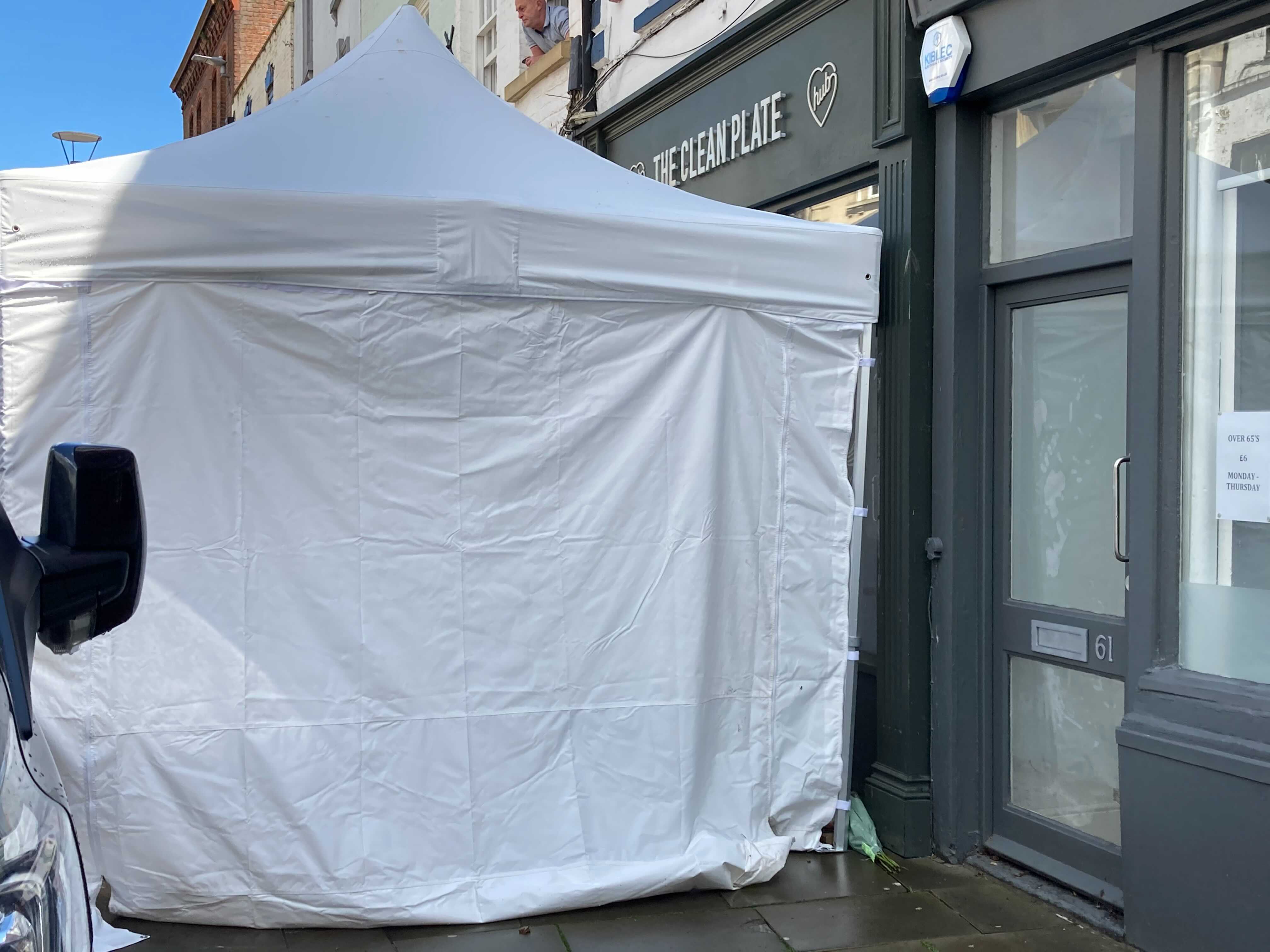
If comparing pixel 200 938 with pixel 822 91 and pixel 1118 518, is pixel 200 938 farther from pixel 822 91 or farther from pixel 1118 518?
pixel 822 91

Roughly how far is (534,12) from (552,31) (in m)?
0.20

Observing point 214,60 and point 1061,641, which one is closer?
point 1061,641

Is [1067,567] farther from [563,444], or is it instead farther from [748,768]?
[563,444]

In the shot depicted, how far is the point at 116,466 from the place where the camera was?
1973 millimetres

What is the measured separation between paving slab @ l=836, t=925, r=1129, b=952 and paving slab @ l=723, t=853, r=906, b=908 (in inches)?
17.4

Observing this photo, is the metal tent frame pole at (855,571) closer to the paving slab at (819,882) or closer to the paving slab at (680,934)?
the paving slab at (819,882)

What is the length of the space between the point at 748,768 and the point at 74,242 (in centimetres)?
307

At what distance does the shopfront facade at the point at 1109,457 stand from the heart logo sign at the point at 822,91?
2.24ft

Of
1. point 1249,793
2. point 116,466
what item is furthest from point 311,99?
point 1249,793

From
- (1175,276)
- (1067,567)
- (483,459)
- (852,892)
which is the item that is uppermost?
(1175,276)

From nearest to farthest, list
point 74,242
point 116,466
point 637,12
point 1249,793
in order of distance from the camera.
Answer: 1. point 116,466
2. point 1249,793
3. point 74,242
4. point 637,12

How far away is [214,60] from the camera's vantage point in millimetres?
23562

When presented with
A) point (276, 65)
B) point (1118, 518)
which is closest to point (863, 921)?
point (1118, 518)

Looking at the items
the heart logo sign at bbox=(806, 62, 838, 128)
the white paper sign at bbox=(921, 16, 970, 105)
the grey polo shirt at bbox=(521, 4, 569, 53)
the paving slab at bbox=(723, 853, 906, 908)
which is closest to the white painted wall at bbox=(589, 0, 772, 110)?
the grey polo shirt at bbox=(521, 4, 569, 53)
